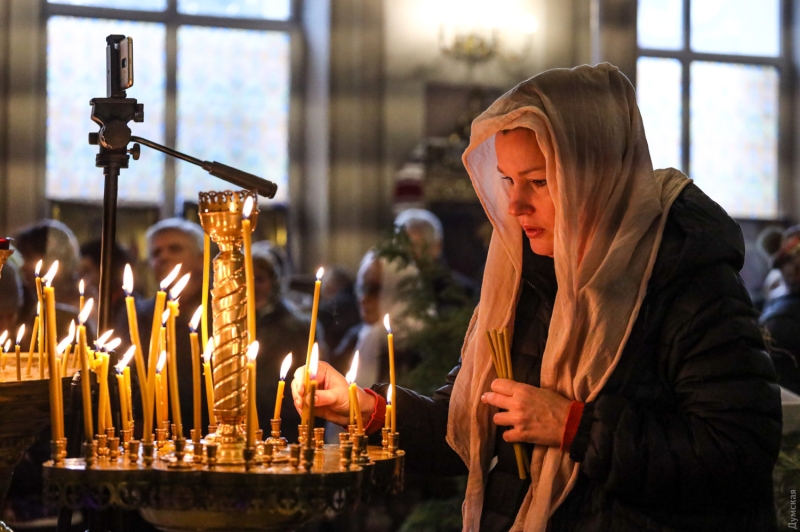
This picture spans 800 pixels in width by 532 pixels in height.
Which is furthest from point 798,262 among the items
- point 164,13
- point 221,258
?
point 164,13

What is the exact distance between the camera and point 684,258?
76.3 inches

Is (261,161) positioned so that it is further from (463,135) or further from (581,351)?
(581,351)

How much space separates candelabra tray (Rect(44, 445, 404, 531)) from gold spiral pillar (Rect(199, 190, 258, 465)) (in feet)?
0.44

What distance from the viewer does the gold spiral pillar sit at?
5.27ft

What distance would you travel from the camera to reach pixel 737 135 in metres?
10.2

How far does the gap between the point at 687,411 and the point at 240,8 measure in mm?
7988

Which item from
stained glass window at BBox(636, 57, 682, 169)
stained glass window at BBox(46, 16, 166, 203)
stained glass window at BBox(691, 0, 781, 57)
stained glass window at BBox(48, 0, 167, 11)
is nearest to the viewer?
stained glass window at BBox(46, 16, 166, 203)

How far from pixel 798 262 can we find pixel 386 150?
4.62 meters

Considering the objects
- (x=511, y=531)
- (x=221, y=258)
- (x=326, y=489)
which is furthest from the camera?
(x=511, y=531)

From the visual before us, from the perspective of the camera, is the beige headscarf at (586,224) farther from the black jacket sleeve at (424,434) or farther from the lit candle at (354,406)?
the lit candle at (354,406)

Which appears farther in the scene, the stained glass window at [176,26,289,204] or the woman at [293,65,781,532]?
the stained glass window at [176,26,289,204]

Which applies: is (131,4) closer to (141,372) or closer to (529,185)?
(529,185)

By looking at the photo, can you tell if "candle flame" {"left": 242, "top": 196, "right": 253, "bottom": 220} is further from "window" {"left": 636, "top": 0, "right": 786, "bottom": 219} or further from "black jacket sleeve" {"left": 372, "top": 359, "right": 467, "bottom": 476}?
"window" {"left": 636, "top": 0, "right": 786, "bottom": 219}

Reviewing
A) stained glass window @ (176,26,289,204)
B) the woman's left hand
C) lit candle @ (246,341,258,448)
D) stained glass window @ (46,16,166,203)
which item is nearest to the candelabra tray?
lit candle @ (246,341,258,448)
